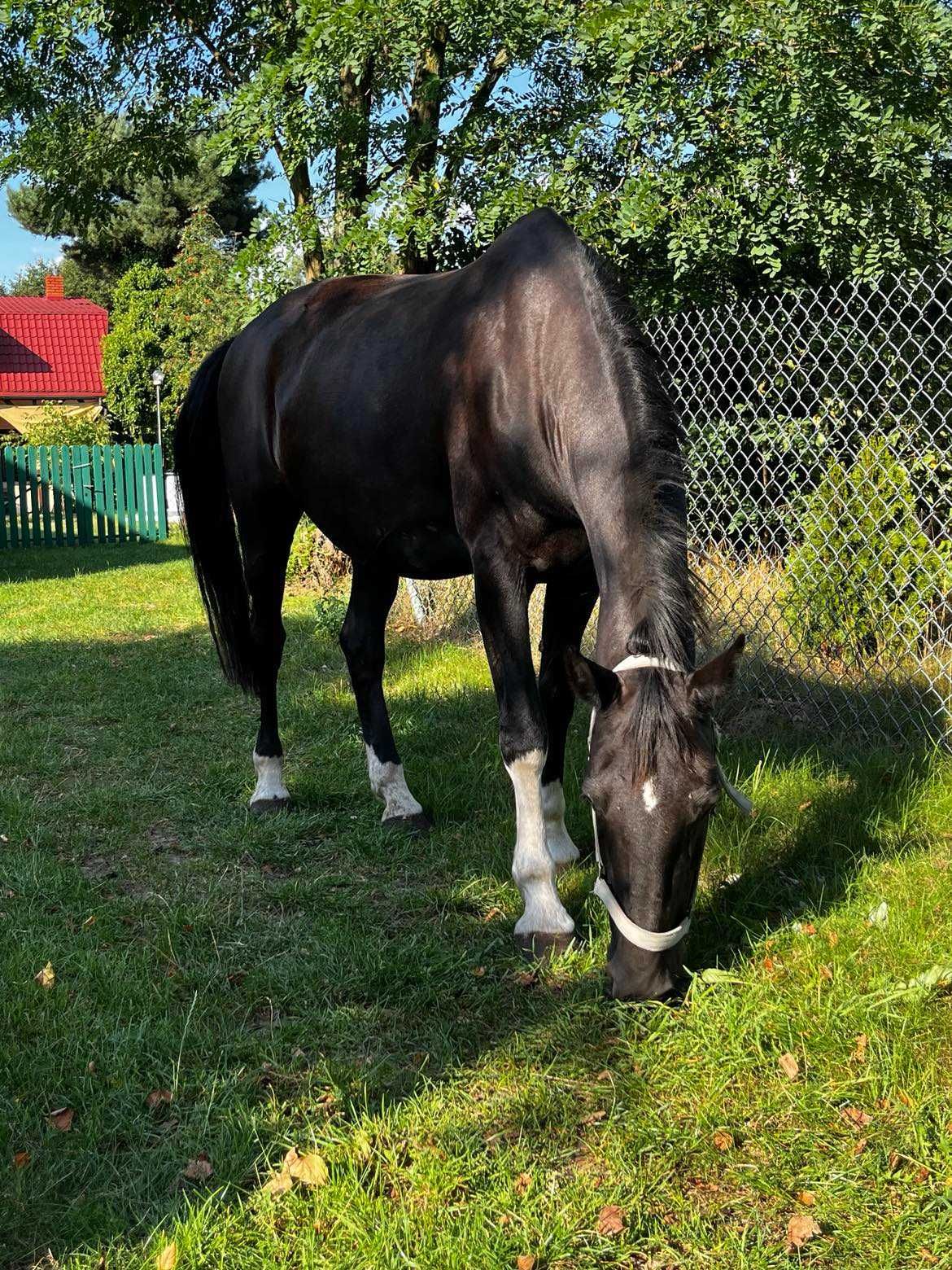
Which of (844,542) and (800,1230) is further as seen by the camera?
(844,542)

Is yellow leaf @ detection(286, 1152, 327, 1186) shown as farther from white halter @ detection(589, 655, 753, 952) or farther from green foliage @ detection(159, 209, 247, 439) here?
green foliage @ detection(159, 209, 247, 439)

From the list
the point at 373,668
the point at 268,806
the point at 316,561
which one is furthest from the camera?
the point at 316,561

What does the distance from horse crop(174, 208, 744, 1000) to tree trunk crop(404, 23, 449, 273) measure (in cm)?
283

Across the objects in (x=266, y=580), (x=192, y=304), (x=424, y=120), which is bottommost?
(x=266, y=580)

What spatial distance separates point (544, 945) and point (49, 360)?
3486 cm

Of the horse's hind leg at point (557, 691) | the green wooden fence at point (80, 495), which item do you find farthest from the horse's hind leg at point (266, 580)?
the green wooden fence at point (80, 495)

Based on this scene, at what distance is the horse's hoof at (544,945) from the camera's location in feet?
9.72

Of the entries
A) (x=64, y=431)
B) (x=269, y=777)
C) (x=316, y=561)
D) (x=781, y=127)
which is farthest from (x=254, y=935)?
(x=64, y=431)

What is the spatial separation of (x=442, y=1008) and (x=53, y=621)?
287 inches

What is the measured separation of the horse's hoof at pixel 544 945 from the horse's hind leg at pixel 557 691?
1.79 feet

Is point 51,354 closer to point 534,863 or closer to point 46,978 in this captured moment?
→ point 46,978

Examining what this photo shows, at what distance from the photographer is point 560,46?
731 cm

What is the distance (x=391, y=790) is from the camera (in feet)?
13.8

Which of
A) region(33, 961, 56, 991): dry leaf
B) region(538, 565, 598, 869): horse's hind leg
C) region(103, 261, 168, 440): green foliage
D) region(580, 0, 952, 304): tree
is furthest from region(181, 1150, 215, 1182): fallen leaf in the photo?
region(103, 261, 168, 440): green foliage
